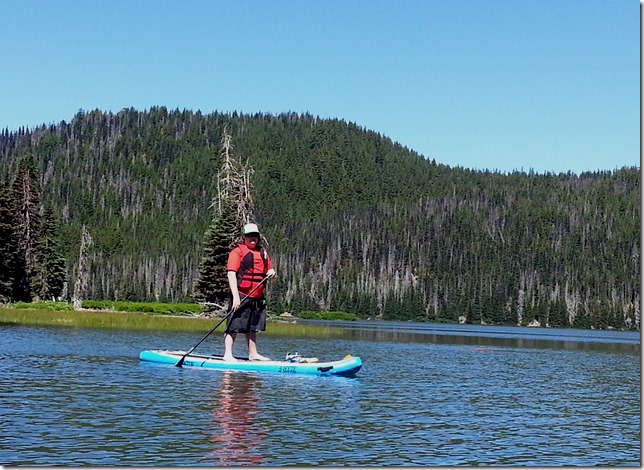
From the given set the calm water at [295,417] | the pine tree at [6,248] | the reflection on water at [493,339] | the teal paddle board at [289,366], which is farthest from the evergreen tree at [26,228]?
the teal paddle board at [289,366]

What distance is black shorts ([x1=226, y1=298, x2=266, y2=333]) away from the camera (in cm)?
A: 2358

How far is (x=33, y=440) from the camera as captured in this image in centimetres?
1247

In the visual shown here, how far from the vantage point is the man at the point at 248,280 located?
77.2ft

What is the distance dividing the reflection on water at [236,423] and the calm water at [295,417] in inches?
1.1

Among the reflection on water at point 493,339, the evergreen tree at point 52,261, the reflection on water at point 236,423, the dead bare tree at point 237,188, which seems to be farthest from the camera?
the evergreen tree at point 52,261

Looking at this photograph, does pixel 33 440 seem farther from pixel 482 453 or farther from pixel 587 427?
pixel 587 427

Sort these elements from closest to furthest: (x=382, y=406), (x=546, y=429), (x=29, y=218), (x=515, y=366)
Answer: (x=546, y=429), (x=382, y=406), (x=515, y=366), (x=29, y=218)

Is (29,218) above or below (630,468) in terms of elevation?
above

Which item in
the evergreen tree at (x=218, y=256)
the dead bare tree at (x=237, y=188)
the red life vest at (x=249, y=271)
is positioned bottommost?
the red life vest at (x=249, y=271)

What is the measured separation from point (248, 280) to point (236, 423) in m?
9.48

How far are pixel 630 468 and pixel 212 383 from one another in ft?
35.3

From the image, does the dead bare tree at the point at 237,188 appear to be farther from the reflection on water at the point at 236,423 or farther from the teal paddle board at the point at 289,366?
the reflection on water at the point at 236,423

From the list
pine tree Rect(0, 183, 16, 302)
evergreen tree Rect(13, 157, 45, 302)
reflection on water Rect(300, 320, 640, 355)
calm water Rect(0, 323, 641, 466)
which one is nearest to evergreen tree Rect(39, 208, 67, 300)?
evergreen tree Rect(13, 157, 45, 302)

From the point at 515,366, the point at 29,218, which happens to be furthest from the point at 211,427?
the point at 29,218
